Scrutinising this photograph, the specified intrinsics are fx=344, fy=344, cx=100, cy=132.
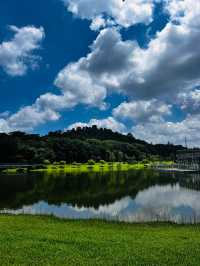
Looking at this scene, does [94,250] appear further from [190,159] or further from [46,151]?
[190,159]

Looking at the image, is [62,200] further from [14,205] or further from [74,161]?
[74,161]

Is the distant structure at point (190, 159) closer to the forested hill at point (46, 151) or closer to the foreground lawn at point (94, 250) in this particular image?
the forested hill at point (46, 151)

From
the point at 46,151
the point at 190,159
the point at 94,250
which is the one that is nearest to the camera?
the point at 94,250

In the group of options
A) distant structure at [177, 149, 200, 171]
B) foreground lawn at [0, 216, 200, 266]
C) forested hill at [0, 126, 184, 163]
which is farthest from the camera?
forested hill at [0, 126, 184, 163]

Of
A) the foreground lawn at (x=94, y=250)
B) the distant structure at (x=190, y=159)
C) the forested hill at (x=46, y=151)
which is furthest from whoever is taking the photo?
the forested hill at (x=46, y=151)

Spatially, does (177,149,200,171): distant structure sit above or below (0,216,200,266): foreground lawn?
above

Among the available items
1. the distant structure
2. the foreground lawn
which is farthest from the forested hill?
the foreground lawn

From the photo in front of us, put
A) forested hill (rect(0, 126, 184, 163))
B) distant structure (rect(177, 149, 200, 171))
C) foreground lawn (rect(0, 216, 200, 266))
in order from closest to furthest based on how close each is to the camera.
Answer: foreground lawn (rect(0, 216, 200, 266)), distant structure (rect(177, 149, 200, 171)), forested hill (rect(0, 126, 184, 163))

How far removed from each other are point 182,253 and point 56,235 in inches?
250

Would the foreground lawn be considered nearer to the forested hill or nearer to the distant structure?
the distant structure

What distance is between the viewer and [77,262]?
38.3 feet

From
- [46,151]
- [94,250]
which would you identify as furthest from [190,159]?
[94,250]

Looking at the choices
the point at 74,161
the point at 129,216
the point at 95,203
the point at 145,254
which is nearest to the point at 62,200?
the point at 95,203

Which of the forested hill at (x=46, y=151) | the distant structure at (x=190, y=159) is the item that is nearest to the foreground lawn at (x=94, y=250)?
the distant structure at (x=190, y=159)
